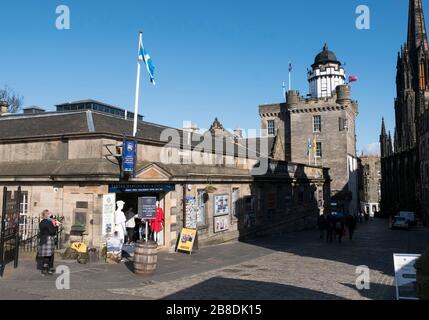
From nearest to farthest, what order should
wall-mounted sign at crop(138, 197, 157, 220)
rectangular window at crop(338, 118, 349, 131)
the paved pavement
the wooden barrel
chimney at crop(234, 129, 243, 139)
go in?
the paved pavement, the wooden barrel, wall-mounted sign at crop(138, 197, 157, 220), chimney at crop(234, 129, 243, 139), rectangular window at crop(338, 118, 349, 131)

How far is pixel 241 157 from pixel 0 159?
46.1ft

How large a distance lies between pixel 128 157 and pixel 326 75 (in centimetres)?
5263

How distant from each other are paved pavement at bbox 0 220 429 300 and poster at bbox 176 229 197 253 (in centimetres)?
46

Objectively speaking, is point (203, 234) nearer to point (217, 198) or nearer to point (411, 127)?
point (217, 198)

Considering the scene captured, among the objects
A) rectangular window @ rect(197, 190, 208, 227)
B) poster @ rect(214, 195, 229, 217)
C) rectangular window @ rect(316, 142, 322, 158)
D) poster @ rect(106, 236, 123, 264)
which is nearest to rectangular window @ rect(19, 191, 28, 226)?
poster @ rect(106, 236, 123, 264)

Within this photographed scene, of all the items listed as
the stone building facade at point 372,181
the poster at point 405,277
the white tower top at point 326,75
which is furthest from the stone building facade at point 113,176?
the stone building facade at point 372,181

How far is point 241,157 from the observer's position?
2633 cm

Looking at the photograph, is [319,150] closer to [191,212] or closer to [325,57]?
[325,57]

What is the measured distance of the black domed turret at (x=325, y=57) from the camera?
61.6m

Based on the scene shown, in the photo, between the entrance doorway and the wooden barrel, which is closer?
the wooden barrel

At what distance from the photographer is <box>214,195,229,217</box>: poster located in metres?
20.3

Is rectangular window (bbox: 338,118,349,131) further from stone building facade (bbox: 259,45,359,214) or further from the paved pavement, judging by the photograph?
the paved pavement

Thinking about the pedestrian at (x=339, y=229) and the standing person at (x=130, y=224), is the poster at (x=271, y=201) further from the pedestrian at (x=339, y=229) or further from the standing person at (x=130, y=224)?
the standing person at (x=130, y=224)

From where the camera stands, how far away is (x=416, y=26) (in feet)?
272
